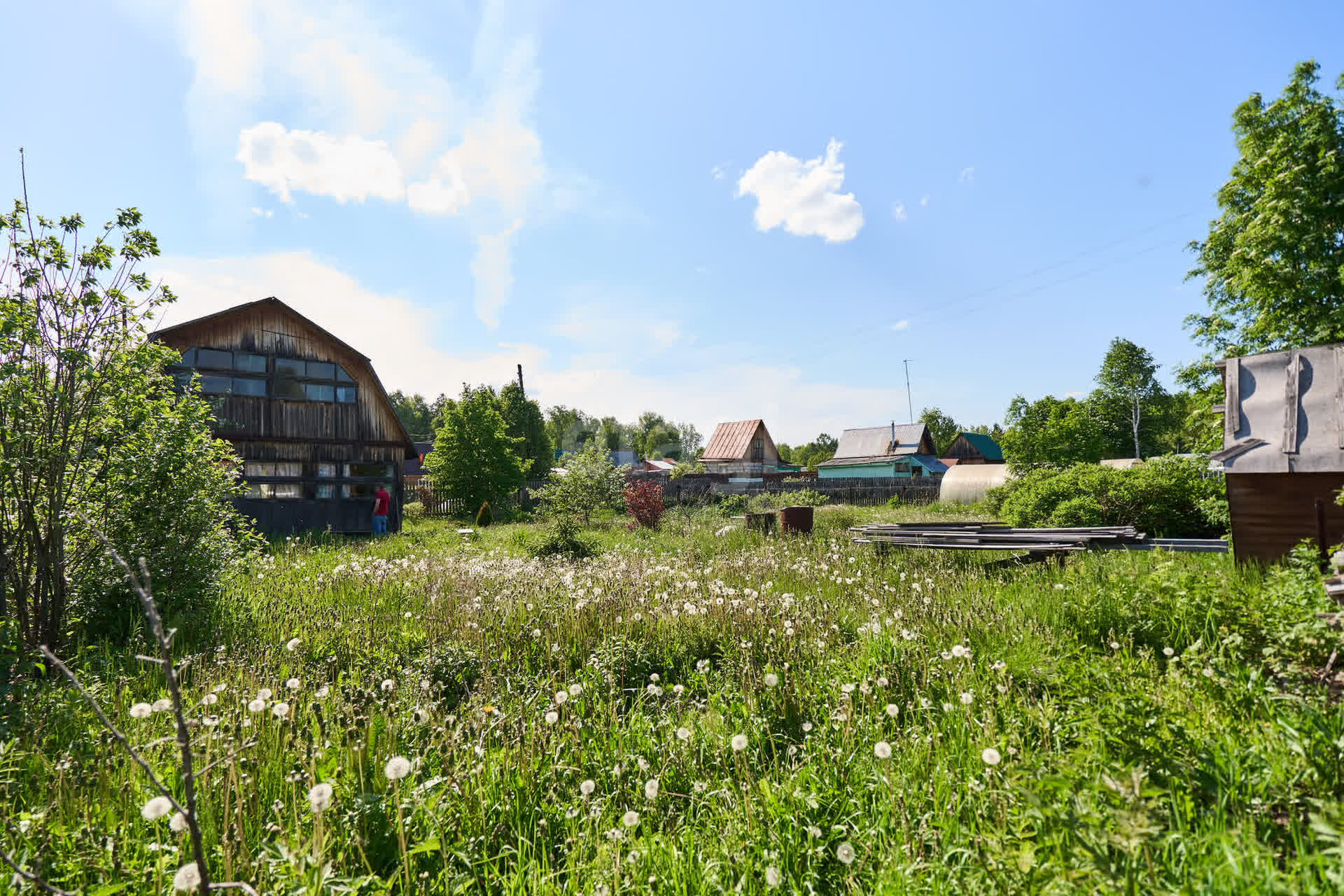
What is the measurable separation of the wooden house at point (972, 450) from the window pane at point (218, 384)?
5432cm

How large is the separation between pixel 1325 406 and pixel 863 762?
322 inches

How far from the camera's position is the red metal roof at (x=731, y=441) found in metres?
51.0

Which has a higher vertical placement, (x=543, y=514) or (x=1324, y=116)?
(x=1324, y=116)

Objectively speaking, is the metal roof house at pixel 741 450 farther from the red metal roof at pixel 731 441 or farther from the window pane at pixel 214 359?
the window pane at pixel 214 359

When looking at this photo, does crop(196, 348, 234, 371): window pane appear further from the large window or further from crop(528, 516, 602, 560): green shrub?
crop(528, 516, 602, 560): green shrub

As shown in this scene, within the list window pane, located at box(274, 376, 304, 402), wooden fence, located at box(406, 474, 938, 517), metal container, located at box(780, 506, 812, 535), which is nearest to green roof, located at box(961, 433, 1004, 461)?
wooden fence, located at box(406, 474, 938, 517)

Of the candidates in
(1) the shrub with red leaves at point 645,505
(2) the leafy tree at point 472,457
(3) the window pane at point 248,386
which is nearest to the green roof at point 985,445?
(2) the leafy tree at point 472,457

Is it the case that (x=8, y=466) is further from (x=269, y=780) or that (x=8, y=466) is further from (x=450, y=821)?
(x=450, y=821)

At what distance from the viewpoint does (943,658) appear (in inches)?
154

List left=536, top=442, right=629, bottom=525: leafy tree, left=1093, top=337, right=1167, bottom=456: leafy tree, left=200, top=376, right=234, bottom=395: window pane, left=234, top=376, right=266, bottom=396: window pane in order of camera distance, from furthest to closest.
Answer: left=1093, top=337, right=1167, bottom=456: leafy tree, left=536, top=442, right=629, bottom=525: leafy tree, left=234, top=376, right=266, bottom=396: window pane, left=200, top=376, right=234, bottom=395: window pane

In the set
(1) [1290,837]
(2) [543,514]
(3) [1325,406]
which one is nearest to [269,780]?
(1) [1290,837]

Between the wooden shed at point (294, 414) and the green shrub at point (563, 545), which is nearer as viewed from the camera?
the green shrub at point (563, 545)

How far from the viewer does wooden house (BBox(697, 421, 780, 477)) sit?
50.8 meters

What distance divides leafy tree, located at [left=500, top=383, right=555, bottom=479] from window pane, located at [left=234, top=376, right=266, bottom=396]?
18.4 metres
